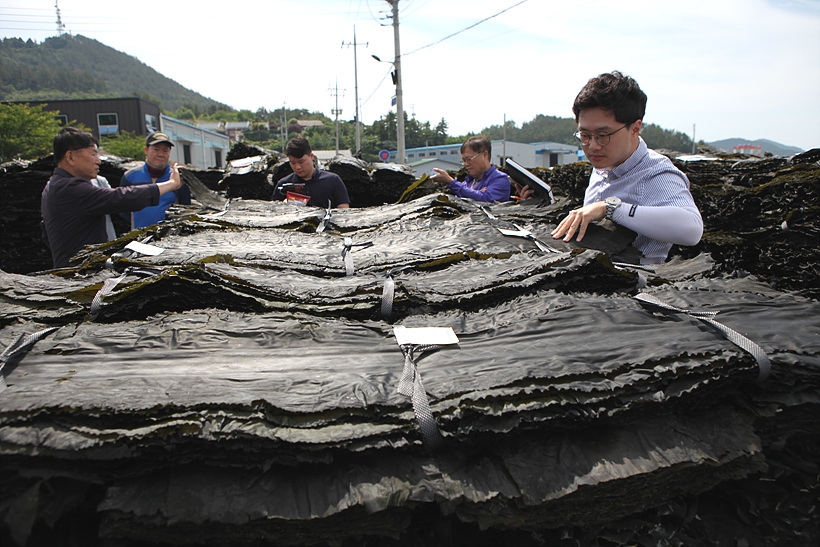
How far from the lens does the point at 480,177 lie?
460 centimetres

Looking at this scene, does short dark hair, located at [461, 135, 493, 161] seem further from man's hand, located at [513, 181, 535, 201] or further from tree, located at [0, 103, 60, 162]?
tree, located at [0, 103, 60, 162]

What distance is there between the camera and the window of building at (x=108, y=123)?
41156mm

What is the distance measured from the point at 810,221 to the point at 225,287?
2.15m

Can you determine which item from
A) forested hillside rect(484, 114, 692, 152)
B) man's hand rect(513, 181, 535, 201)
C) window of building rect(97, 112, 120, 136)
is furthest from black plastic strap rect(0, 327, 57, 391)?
forested hillside rect(484, 114, 692, 152)

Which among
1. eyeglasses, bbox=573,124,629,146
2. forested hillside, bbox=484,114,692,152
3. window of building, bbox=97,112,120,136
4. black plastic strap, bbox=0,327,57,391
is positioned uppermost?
forested hillside, bbox=484,114,692,152

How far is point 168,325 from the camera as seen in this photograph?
1302mm

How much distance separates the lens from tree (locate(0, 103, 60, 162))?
24.9 metres

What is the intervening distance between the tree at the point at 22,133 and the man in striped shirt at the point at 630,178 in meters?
29.6

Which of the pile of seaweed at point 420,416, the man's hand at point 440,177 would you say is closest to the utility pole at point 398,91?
the man's hand at point 440,177

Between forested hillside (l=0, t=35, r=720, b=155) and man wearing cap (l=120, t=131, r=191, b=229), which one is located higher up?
forested hillside (l=0, t=35, r=720, b=155)

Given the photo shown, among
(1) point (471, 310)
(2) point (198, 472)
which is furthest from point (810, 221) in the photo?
(2) point (198, 472)

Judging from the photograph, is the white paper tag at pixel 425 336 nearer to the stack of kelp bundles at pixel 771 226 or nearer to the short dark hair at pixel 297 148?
the stack of kelp bundles at pixel 771 226

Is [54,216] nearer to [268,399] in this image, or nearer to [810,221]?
[268,399]

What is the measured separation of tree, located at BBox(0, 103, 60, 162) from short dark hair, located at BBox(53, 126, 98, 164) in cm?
2658
